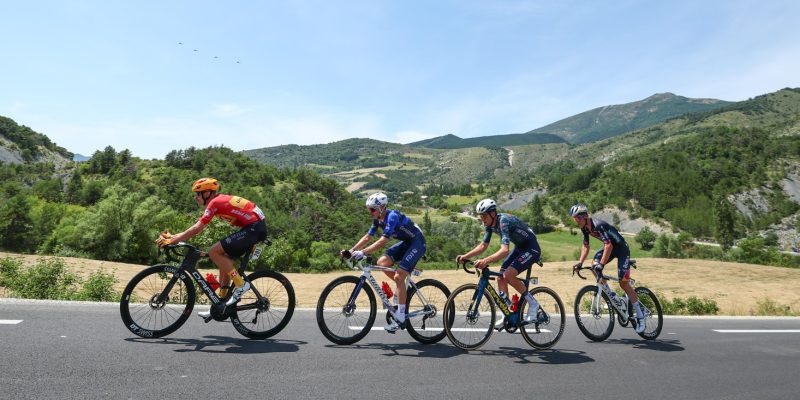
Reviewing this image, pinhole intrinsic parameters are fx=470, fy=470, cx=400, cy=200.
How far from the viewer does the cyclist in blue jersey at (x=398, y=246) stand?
6.71 m

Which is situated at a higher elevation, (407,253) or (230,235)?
(230,235)

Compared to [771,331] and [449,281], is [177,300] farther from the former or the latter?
[449,281]

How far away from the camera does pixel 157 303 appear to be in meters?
6.32

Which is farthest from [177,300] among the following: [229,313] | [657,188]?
[657,188]

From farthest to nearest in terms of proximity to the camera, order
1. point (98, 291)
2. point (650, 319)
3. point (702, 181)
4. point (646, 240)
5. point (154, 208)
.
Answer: point (702, 181), point (646, 240), point (154, 208), point (98, 291), point (650, 319)

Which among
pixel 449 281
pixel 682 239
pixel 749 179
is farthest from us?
pixel 749 179

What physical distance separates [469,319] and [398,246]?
1.48 m

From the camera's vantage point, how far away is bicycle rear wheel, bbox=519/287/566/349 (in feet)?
22.9

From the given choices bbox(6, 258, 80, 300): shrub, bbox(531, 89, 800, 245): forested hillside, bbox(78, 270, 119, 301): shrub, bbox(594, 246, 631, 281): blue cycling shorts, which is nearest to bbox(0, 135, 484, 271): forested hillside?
bbox(6, 258, 80, 300): shrub

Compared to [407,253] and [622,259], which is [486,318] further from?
[622,259]

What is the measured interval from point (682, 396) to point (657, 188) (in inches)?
6796

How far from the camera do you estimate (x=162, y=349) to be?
5645mm

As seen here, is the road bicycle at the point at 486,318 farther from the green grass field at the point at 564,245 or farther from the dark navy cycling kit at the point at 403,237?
the green grass field at the point at 564,245

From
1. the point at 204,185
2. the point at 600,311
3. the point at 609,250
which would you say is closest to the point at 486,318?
the point at 600,311
